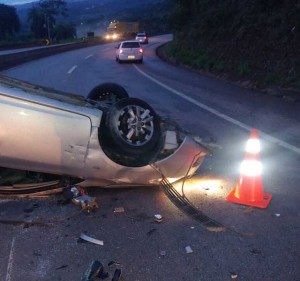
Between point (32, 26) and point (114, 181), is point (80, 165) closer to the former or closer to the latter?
point (114, 181)

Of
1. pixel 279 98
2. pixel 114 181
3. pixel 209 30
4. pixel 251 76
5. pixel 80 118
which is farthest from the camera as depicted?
pixel 209 30

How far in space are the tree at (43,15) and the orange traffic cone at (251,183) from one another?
431ft

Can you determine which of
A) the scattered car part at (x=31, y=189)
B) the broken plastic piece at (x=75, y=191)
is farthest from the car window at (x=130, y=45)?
the broken plastic piece at (x=75, y=191)

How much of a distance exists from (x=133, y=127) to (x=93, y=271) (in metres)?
1.94

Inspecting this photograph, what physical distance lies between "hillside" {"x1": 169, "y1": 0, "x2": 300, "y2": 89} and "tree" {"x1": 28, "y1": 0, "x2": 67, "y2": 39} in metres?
110

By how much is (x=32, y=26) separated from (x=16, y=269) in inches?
6062

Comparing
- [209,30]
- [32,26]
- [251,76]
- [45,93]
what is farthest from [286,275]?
[32,26]

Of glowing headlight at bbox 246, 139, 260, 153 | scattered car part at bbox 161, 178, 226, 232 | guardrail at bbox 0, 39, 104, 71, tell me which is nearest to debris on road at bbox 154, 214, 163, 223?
scattered car part at bbox 161, 178, 226, 232

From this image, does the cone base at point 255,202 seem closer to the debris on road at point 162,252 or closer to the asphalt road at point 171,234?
the asphalt road at point 171,234

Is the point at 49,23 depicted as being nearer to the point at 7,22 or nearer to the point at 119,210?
the point at 7,22

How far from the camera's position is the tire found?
16.3 feet

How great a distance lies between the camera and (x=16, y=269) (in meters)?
3.67

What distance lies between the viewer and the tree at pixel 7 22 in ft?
450

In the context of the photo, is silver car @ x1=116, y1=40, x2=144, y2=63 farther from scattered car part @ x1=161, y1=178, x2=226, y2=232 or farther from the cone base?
the cone base
